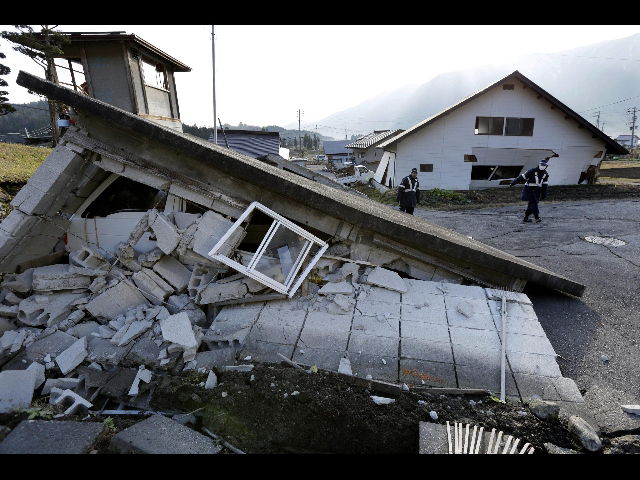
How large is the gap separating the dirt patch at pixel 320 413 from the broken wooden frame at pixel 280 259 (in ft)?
4.54

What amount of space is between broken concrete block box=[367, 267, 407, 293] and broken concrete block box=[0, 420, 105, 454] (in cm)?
367

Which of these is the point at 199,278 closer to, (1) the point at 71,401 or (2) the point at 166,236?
(2) the point at 166,236

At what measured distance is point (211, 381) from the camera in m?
3.65

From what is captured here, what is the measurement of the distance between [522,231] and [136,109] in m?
13.9

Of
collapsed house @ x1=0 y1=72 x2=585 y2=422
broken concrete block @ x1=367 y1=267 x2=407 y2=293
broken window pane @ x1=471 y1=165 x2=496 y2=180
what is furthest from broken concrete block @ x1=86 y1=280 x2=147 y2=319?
broken window pane @ x1=471 y1=165 x2=496 y2=180

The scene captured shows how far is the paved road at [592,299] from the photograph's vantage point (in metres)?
4.04

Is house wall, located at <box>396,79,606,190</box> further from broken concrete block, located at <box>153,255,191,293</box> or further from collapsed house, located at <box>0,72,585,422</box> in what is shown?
broken concrete block, located at <box>153,255,191,293</box>

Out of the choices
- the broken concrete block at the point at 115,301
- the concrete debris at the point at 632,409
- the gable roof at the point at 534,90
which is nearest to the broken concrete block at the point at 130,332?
the broken concrete block at the point at 115,301

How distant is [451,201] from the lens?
1806 centimetres

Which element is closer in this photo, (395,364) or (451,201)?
(395,364)

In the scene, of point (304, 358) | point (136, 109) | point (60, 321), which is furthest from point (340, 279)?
point (136, 109)

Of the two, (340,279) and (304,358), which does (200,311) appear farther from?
(340,279)
